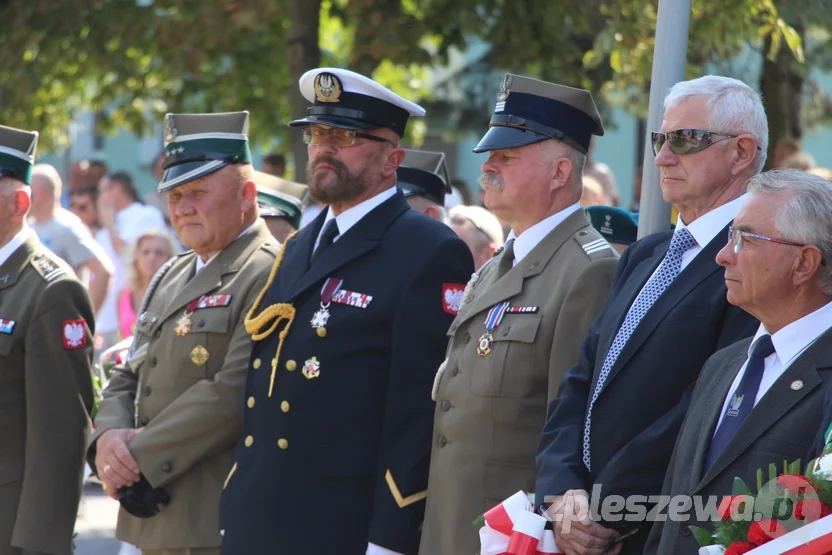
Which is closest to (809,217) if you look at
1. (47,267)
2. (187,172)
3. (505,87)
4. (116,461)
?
(505,87)

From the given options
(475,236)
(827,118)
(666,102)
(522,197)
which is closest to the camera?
(666,102)

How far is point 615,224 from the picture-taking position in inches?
221

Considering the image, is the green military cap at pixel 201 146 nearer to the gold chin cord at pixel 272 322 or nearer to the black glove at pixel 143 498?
the gold chin cord at pixel 272 322

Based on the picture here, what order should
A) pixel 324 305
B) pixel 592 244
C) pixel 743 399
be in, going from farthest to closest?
1. pixel 324 305
2. pixel 592 244
3. pixel 743 399

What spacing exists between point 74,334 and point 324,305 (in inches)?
54.6

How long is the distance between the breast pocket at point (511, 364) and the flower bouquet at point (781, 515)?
1176 millimetres

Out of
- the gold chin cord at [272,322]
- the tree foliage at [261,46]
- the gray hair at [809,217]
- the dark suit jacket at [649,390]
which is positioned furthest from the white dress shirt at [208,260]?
the tree foliage at [261,46]

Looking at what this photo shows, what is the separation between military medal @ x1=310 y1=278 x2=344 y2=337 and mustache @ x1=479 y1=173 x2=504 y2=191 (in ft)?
2.16

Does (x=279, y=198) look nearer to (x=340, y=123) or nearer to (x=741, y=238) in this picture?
(x=340, y=123)

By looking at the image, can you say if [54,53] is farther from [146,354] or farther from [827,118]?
[827,118]

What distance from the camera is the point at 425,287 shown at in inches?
184

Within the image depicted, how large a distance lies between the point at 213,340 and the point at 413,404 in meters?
0.98

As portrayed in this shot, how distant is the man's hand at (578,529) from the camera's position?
372 centimetres

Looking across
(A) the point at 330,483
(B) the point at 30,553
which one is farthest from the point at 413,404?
(B) the point at 30,553
